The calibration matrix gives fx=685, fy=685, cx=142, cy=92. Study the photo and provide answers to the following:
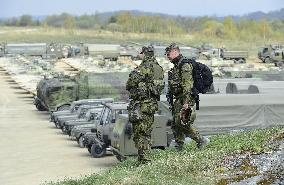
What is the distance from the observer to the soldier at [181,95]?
1107 centimetres

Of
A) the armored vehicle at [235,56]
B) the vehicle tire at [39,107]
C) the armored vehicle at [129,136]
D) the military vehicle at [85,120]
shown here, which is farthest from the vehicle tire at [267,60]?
the armored vehicle at [129,136]

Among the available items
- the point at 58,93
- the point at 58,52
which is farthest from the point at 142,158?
the point at 58,52

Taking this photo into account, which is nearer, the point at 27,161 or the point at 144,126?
the point at 144,126

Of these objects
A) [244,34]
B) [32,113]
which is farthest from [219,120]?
[244,34]

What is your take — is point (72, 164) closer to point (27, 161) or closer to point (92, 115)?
point (27, 161)

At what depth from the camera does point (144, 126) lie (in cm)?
1122

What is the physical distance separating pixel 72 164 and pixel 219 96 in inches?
203

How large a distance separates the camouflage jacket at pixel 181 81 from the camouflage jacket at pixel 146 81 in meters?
0.24

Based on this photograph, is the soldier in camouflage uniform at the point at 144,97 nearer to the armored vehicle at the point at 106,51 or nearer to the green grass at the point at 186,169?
the green grass at the point at 186,169

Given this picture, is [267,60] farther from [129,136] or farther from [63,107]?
[129,136]

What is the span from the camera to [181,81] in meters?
11.2

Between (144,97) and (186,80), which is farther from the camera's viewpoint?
(144,97)

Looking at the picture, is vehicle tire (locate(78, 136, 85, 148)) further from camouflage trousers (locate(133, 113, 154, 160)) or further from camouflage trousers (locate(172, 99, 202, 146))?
camouflage trousers (locate(133, 113, 154, 160))

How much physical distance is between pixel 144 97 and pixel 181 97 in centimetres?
61
